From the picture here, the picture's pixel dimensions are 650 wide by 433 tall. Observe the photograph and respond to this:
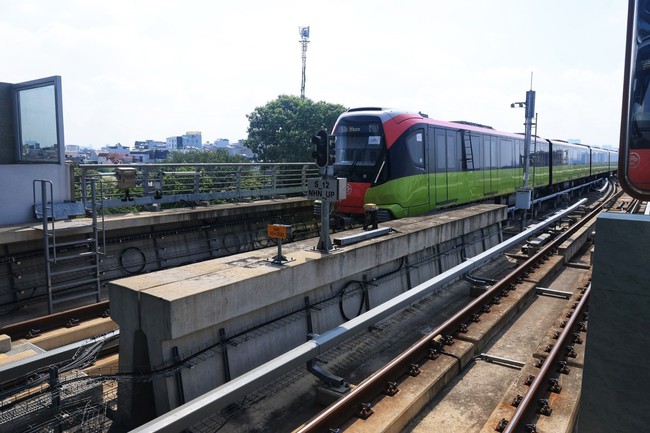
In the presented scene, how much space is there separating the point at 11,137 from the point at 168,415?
786 centimetres

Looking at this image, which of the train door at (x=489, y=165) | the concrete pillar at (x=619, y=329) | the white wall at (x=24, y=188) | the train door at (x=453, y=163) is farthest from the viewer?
the train door at (x=489, y=165)

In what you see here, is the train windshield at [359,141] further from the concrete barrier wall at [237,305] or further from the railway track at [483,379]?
the railway track at [483,379]

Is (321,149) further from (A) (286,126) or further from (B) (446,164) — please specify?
(A) (286,126)

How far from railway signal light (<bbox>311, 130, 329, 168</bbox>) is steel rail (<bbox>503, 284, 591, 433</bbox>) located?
415 cm

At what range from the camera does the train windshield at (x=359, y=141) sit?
41.5 feet

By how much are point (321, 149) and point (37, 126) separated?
578cm

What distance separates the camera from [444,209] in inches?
605

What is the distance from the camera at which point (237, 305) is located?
19.9ft

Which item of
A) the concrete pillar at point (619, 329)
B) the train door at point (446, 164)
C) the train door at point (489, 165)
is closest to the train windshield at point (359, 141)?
the train door at point (446, 164)

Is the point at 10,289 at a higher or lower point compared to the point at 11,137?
lower

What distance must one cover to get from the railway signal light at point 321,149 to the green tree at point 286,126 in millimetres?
39724

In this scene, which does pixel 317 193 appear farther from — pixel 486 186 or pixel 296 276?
pixel 486 186

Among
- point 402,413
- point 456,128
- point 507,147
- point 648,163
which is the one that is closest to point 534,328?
point 402,413

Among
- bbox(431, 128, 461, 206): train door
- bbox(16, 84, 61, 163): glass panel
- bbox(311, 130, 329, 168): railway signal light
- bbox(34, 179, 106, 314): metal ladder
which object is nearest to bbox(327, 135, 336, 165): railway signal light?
bbox(311, 130, 329, 168): railway signal light
